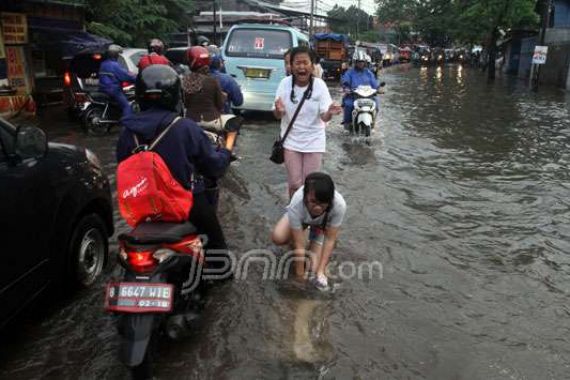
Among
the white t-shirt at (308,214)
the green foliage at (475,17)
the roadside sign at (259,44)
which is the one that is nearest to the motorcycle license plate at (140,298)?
the white t-shirt at (308,214)

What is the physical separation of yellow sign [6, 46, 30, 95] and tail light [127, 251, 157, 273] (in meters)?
11.5

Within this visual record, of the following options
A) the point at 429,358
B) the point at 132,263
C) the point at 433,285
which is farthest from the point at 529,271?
the point at 132,263

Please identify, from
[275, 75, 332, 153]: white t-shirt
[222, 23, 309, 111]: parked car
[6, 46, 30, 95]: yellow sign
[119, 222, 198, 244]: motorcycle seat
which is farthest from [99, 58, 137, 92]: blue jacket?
[119, 222, 198, 244]: motorcycle seat

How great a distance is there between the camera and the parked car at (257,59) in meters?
11.1

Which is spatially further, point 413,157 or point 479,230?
point 413,157

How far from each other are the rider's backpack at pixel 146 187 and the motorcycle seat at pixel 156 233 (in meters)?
0.06

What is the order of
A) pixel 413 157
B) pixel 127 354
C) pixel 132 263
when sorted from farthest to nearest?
pixel 413 157 < pixel 132 263 < pixel 127 354

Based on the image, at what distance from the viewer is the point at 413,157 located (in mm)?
8961

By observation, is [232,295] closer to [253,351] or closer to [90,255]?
[253,351]

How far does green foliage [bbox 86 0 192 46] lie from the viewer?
599 inches

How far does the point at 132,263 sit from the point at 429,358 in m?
1.91

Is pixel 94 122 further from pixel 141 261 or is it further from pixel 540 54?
pixel 540 54

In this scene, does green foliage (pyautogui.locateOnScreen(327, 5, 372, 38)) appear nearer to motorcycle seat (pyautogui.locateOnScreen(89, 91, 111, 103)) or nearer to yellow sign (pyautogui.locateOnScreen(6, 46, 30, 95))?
yellow sign (pyautogui.locateOnScreen(6, 46, 30, 95))

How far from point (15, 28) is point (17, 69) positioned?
1.01 m
